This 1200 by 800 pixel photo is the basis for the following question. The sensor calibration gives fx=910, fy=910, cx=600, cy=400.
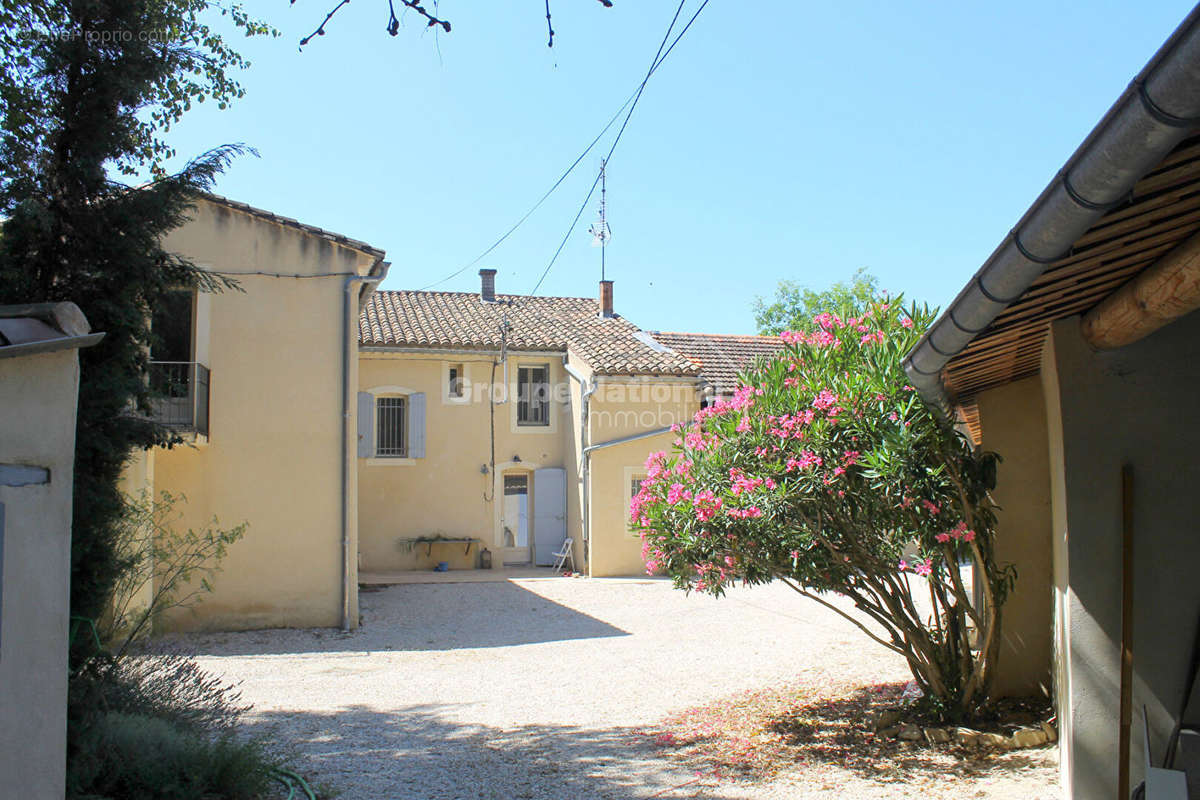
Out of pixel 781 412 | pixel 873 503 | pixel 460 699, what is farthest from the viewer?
pixel 460 699

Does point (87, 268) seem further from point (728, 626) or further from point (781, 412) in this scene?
point (728, 626)

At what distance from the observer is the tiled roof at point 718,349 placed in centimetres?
2094

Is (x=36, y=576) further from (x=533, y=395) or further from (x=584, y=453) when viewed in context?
(x=533, y=395)

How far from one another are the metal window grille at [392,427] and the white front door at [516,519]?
2.47m

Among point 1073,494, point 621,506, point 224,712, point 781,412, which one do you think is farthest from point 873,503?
point 621,506

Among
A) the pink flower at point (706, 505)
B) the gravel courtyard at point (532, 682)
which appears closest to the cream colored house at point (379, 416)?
the gravel courtyard at point (532, 682)

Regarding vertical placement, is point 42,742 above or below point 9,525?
below

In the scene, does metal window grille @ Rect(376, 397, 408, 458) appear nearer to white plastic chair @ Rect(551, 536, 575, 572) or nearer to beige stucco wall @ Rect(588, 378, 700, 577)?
white plastic chair @ Rect(551, 536, 575, 572)

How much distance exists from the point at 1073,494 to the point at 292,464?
1023cm

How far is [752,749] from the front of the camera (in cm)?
624

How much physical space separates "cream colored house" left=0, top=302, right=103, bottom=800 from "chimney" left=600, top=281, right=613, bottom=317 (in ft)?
64.8

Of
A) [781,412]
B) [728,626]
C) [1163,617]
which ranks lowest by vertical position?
[728,626]

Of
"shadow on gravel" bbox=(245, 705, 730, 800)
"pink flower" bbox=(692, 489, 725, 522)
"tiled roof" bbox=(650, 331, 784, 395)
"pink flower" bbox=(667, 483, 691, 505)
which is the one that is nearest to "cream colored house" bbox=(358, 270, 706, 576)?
"tiled roof" bbox=(650, 331, 784, 395)

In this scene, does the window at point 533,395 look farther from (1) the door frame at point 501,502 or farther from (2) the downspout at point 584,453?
(2) the downspout at point 584,453
